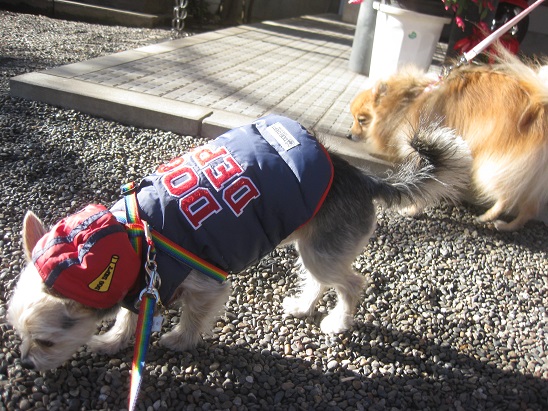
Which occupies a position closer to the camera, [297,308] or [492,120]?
[297,308]

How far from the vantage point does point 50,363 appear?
6.30 ft

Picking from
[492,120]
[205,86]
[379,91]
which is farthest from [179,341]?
[205,86]

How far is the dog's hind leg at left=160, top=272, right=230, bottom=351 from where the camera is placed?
216 cm

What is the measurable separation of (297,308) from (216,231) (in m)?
1.03

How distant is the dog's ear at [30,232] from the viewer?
6.23ft

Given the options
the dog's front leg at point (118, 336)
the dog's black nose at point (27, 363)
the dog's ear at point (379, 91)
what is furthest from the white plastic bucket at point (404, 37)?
the dog's black nose at point (27, 363)

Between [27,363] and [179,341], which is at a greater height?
[27,363]

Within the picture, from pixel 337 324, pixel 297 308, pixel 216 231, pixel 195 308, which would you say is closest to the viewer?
pixel 216 231

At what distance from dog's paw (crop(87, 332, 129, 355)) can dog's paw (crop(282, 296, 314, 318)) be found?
99 centimetres

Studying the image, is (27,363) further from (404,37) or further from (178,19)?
(178,19)

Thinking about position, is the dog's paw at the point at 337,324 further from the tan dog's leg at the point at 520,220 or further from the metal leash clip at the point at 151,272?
the tan dog's leg at the point at 520,220

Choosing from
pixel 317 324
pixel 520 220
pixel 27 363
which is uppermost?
pixel 27 363

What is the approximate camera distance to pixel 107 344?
2.37 metres

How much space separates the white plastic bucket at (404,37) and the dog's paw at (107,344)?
15.3ft
